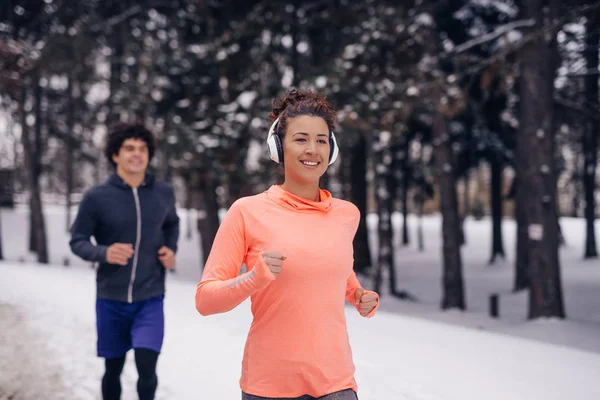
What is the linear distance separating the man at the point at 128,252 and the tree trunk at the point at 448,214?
948 centimetres

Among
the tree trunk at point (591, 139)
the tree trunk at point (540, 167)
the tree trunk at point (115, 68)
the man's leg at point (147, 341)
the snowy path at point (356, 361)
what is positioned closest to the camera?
the man's leg at point (147, 341)

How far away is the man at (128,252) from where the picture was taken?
392 cm

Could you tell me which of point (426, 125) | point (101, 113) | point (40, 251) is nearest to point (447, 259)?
point (426, 125)

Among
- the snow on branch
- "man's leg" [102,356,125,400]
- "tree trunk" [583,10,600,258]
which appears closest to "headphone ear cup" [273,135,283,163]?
"man's leg" [102,356,125,400]

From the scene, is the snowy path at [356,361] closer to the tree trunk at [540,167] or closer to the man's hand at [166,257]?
the man's hand at [166,257]

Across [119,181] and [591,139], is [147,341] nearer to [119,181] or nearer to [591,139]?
[119,181]

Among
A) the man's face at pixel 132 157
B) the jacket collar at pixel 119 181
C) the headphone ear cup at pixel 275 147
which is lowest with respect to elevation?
the jacket collar at pixel 119 181

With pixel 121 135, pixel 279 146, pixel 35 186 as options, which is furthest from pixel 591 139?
pixel 279 146

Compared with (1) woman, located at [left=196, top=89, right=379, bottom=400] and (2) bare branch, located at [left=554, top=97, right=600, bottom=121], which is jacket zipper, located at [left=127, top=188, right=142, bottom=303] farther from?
(2) bare branch, located at [left=554, top=97, right=600, bottom=121]

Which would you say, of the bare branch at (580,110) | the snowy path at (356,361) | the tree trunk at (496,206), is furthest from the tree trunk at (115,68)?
the tree trunk at (496,206)

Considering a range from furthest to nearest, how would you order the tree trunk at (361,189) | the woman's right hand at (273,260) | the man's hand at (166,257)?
the tree trunk at (361,189) → the man's hand at (166,257) → the woman's right hand at (273,260)

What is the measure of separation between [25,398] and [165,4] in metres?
15.0

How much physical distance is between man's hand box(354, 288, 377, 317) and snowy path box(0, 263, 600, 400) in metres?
2.45

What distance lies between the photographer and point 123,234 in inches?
161
